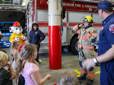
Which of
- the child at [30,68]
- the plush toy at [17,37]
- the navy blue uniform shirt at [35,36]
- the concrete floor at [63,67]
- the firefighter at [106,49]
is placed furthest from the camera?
the navy blue uniform shirt at [35,36]

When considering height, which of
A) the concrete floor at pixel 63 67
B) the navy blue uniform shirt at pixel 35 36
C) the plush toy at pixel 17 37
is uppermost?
the plush toy at pixel 17 37

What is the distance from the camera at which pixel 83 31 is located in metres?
9.15

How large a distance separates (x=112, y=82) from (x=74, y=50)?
33.3ft

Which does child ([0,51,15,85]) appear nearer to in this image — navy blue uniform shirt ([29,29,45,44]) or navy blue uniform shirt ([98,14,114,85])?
navy blue uniform shirt ([98,14,114,85])

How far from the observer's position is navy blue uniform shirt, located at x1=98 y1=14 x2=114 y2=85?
446 centimetres

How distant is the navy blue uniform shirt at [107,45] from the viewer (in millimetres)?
4463

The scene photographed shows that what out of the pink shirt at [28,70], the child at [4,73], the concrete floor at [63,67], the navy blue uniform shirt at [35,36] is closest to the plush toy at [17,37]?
the concrete floor at [63,67]

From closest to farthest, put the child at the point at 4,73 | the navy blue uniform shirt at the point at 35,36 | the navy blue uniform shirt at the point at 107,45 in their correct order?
the navy blue uniform shirt at the point at 107,45 → the child at the point at 4,73 → the navy blue uniform shirt at the point at 35,36

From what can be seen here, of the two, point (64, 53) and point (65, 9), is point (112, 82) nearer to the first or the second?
point (65, 9)

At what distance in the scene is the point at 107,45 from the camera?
4594mm

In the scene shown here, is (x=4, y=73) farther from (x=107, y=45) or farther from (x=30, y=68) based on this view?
(x=107, y=45)

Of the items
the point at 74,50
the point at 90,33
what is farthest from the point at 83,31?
the point at 74,50

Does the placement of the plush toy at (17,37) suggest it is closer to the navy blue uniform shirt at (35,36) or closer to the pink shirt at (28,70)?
the navy blue uniform shirt at (35,36)

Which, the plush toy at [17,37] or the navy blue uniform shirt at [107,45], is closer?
the navy blue uniform shirt at [107,45]
